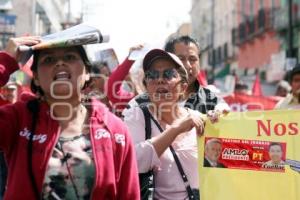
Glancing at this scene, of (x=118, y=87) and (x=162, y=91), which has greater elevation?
(x=118, y=87)

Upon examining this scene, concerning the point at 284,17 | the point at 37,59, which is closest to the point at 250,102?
the point at 37,59

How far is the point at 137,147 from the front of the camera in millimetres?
3219

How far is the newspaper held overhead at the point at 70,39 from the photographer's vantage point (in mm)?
2570

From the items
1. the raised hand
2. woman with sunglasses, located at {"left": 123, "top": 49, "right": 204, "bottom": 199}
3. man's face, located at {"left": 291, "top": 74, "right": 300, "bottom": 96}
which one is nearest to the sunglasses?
woman with sunglasses, located at {"left": 123, "top": 49, "right": 204, "bottom": 199}

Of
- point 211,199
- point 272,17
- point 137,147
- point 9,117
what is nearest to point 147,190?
point 137,147

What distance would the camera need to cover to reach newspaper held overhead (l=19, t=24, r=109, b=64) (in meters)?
2.57

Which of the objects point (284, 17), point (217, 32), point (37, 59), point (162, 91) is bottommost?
point (162, 91)

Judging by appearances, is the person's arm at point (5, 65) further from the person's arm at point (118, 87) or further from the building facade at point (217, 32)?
the building facade at point (217, 32)

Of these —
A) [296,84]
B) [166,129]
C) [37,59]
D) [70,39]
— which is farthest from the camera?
[296,84]

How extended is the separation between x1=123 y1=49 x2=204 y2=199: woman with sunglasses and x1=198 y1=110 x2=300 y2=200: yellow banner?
13 cm

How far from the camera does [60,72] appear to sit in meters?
2.65

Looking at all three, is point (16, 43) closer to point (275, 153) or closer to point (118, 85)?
point (275, 153)

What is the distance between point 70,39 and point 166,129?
0.95 metres

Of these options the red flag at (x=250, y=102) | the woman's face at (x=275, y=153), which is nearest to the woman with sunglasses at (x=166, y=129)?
the woman's face at (x=275, y=153)
